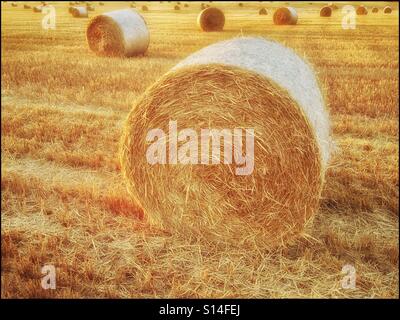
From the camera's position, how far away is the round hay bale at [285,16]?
799 inches

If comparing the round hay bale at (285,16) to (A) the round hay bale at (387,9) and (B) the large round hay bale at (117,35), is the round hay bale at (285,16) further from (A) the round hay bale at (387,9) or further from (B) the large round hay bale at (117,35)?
(A) the round hay bale at (387,9)

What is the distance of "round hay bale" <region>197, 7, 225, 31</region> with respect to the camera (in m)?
19.4

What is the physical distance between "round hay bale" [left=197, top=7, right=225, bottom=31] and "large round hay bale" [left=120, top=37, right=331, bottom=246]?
15618 mm

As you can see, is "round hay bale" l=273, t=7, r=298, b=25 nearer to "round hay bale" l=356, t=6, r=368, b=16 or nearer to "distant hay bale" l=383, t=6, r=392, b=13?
"round hay bale" l=356, t=6, r=368, b=16

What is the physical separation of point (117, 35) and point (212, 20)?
25.6 ft

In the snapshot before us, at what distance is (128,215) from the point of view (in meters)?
4.69

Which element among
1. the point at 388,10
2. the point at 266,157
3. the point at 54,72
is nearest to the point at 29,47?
the point at 54,72

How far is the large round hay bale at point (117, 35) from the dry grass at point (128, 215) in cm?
312

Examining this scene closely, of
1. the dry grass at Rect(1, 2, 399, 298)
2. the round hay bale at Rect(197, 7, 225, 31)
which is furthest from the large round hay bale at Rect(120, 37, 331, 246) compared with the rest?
the round hay bale at Rect(197, 7, 225, 31)
